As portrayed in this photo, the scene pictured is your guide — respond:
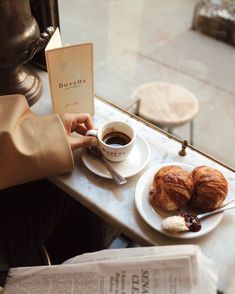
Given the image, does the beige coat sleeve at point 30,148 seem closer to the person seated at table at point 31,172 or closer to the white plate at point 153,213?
the person seated at table at point 31,172

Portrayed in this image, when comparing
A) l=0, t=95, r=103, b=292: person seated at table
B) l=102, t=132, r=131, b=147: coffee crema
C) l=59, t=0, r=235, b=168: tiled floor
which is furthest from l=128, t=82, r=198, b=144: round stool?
l=102, t=132, r=131, b=147: coffee crema

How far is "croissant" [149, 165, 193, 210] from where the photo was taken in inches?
23.3

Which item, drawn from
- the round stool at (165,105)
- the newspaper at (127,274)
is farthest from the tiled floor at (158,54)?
the newspaper at (127,274)

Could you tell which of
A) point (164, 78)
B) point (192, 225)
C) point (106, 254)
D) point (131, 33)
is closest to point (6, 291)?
point (106, 254)

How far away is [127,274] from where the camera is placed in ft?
1.69

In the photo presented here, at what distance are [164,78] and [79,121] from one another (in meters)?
1.27

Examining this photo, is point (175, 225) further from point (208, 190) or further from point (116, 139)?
point (116, 139)

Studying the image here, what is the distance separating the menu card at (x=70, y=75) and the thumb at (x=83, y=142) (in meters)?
Answer: 0.10

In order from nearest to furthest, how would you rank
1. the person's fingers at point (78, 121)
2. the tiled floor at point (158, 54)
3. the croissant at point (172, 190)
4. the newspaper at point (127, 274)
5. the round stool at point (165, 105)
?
the newspaper at point (127, 274) → the croissant at point (172, 190) → the person's fingers at point (78, 121) → the round stool at point (165, 105) → the tiled floor at point (158, 54)

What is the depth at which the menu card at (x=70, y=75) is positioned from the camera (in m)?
0.67

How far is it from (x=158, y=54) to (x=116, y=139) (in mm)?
1483

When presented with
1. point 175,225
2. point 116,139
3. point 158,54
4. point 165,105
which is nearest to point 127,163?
point 116,139

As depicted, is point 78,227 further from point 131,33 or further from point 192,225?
point 131,33

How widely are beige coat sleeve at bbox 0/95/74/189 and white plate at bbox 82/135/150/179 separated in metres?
0.04
